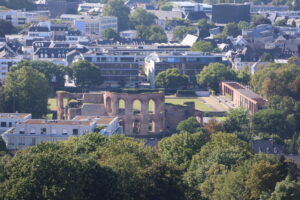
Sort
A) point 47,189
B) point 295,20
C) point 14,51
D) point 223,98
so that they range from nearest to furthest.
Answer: point 47,189 < point 223,98 < point 14,51 < point 295,20

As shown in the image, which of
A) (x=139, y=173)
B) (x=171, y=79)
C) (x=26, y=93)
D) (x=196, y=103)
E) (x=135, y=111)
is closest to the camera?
(x=139, y=173)

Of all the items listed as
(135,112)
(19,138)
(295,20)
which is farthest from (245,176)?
(295,20)

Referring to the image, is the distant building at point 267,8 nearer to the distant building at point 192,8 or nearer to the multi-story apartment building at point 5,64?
the distant building at point 192,8

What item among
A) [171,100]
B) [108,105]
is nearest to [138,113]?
[108,105]

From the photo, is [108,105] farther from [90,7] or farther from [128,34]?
[90,7]

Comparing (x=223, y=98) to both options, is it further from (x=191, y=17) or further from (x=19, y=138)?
(x=191, y=17)
